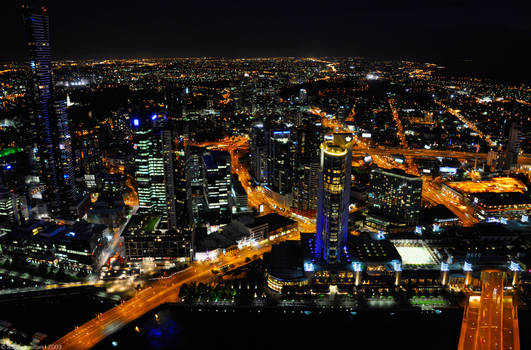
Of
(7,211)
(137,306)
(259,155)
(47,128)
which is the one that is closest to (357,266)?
(137,306)

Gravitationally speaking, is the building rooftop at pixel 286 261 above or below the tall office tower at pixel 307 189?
below

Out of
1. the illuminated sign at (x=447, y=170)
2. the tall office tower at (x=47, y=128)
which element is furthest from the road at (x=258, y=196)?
the illuminated sign at (x=447, y=170)

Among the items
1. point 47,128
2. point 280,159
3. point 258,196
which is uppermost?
point 47,128

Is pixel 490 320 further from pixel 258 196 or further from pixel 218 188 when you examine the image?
pixel 258 196

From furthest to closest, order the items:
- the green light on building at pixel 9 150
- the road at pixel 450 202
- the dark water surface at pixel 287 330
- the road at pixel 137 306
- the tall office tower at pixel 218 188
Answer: the green light on building at pixel 9 150
the road at pixel 450 202
the tall office tower at pixel 218 188
the dark water surface at pixel 287 330
the road at pixel 137 306

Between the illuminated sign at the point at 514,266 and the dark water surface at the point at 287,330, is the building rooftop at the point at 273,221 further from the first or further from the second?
the illuminated sign at the point at 514,266

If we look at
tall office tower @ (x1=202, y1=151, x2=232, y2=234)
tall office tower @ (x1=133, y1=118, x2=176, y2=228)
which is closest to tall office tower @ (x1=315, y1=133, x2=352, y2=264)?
tall office tower @ (x1=202, y1=151, x2=232, y2=234)
